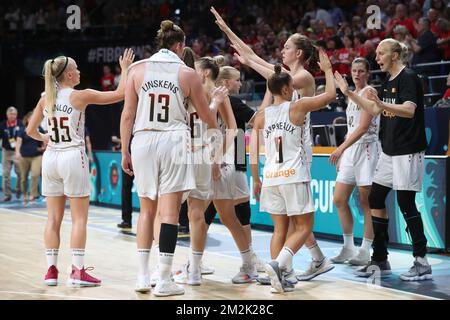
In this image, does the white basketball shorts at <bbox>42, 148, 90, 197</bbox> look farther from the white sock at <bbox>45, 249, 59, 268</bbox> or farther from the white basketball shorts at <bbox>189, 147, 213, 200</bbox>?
the white basketball shorts at <bbox>189, 147, 213, 200</bbox>

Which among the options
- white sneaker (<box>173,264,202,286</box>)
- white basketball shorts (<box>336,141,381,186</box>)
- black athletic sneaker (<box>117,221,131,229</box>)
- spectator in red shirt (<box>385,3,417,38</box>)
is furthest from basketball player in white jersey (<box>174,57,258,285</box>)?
spectator in red shirt (<box>385,3,417,38</box>)

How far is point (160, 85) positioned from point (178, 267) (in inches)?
92.0

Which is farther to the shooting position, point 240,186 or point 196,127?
point 240,186

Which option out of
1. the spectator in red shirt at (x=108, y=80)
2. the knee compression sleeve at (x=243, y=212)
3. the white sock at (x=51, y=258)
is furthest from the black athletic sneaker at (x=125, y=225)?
the spectator in red shirt at (x=108, y=80)

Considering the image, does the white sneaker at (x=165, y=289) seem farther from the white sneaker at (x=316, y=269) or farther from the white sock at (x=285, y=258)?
the white sneaker at (x=316, y=269)

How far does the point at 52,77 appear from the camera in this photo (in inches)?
247

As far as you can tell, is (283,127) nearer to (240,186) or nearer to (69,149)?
(240,186)

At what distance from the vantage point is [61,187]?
6340mm

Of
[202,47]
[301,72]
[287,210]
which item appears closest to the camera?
[287,210]

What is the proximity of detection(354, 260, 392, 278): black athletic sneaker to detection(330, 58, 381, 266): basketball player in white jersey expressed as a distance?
469mm

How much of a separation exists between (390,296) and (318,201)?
3.86 m

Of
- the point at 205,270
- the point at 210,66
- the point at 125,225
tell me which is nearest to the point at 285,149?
the point at 210,66
